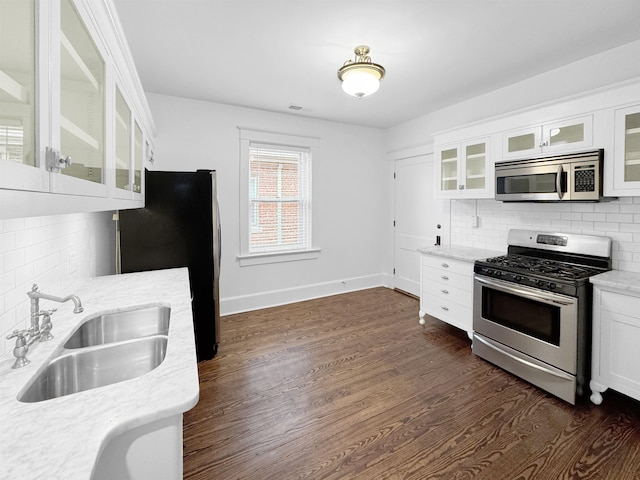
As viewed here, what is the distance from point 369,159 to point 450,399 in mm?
3675

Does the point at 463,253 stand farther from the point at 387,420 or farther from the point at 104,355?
the point at 104,355

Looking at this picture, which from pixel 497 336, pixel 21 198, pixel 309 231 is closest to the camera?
pixel 21 198

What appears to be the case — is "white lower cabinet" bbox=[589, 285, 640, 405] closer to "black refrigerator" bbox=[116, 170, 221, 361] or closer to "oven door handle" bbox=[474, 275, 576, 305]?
"oven door handle" bbox=[474, 275, 576, 305]

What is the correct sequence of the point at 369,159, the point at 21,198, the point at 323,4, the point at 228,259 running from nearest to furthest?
the point at 21,198 < the point at 323,4 < the point at 228,259 < the point at 369,159

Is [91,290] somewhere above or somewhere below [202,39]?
below

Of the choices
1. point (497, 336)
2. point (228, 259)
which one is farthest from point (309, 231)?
point (497, 336)

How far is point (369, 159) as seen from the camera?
16.4 ft

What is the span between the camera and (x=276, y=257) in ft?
14.1

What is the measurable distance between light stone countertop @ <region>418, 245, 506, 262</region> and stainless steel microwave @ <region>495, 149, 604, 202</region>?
60 cm

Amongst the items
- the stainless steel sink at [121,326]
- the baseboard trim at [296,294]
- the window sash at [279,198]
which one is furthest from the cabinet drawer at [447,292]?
the stainless steel sink at [121,326]

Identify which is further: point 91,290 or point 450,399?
point 450,399

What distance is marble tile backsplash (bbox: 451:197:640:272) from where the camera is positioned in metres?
2.43

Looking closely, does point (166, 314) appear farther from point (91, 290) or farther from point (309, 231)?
point (309, 231)

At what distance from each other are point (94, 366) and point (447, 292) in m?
3.04
